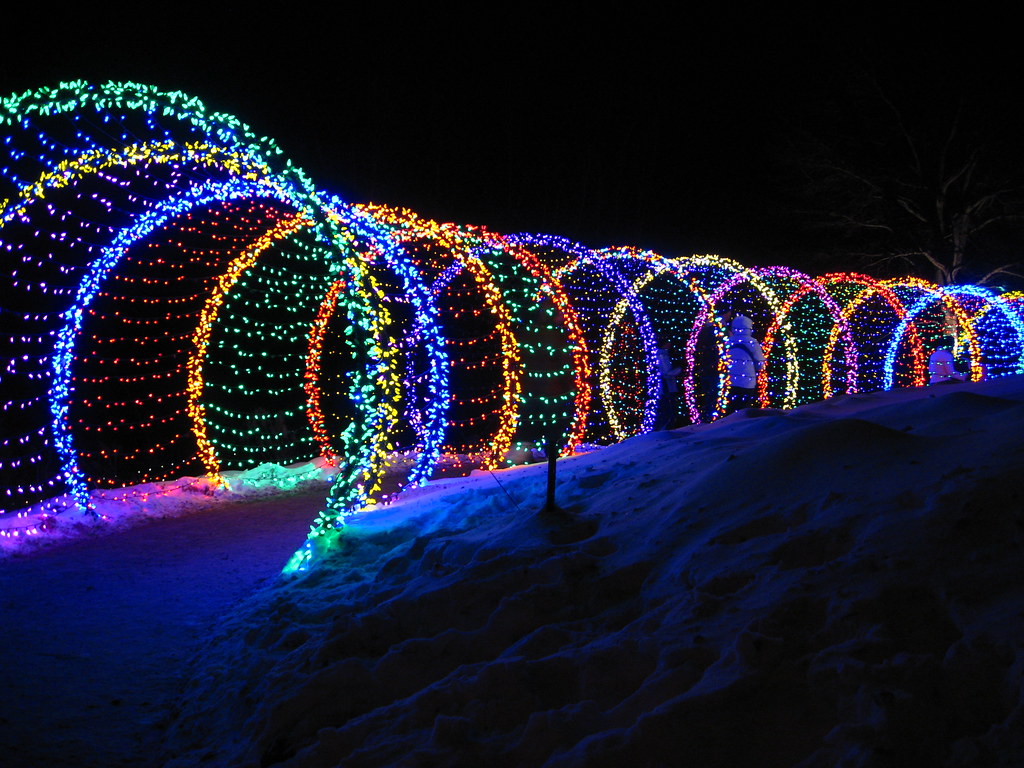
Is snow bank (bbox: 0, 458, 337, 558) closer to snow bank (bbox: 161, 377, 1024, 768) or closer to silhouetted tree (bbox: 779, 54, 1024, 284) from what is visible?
snow bank (bbox: 161, 377, 1024, 768)

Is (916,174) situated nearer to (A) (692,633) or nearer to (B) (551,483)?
(B) (551,483)

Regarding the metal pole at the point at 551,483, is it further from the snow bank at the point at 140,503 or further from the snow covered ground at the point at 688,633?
the snow bank at the point at 140,503

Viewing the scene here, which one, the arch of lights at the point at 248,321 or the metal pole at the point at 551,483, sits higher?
the arch of lights at the point at 248,321

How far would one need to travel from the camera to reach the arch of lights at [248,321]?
646 cm

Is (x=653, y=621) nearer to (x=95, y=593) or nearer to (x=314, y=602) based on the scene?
(x=314, y=602)

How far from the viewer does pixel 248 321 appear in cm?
1163

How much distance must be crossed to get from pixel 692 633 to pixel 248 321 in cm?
1012

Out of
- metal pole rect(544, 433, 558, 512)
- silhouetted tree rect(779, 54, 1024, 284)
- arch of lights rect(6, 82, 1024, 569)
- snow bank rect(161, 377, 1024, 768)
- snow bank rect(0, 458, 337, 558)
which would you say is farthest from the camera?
silhouetted tree rect(779, 54, 1024, 284)

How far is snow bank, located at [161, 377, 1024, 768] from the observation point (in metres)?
2.26

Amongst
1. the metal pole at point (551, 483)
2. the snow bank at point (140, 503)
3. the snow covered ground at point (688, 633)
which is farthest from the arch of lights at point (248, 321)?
the snow covered ground at point (688, 633)

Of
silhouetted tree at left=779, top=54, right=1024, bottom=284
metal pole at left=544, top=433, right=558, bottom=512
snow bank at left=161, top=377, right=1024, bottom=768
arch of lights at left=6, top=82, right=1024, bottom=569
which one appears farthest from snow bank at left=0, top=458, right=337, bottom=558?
silhouetted tree at left=779, top=54, right=1024, bottom=284

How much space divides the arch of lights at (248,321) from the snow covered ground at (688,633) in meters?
1.41

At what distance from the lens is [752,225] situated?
26.7 meters

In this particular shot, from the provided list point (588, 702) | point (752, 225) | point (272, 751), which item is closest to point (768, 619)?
point (588, 702)
